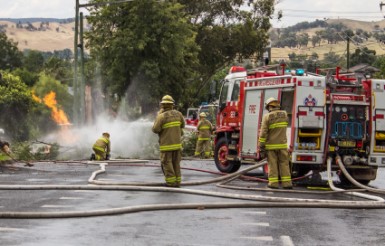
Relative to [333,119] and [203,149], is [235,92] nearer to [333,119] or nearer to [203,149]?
[333,119]

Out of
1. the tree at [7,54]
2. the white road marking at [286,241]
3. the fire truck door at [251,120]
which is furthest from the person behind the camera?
the tree at [7,54]

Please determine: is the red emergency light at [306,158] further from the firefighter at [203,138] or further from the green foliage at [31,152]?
the green foliage at [31,152]

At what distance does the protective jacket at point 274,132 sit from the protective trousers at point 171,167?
1.55 meters

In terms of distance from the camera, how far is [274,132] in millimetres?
14516

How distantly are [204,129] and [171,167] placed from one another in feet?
41.3

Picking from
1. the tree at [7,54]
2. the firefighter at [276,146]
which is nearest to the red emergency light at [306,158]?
the firefighter at [276,146]

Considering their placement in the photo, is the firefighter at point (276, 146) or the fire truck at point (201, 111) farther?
the fire truck at point (201, 111)

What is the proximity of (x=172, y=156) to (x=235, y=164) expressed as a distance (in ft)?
15.5

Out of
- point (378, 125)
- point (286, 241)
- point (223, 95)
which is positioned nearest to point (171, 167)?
point (378, 125)

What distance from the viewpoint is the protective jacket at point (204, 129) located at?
2675 cm

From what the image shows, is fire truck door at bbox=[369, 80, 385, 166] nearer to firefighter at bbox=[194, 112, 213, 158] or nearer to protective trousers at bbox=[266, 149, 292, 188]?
protective trousers at bbox=[266, 149, 292, 188]

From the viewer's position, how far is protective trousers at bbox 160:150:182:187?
1416cm

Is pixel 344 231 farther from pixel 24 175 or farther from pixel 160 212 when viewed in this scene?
pixel 24 175

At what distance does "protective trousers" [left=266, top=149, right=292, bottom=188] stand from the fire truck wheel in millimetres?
4353
